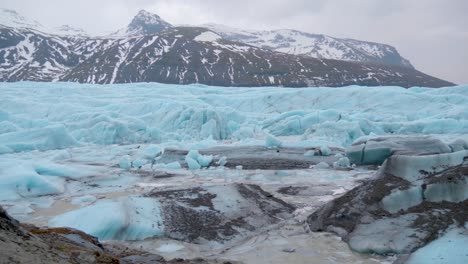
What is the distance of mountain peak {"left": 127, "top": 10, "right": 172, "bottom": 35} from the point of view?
16562cm

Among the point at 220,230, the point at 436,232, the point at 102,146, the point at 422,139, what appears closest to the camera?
the point at 436,232

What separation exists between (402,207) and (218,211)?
3148 millimetres

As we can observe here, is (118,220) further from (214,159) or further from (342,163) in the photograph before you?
(342,163)

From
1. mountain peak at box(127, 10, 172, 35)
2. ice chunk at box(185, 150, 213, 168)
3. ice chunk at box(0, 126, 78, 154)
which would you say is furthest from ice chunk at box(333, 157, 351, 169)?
mountain peak at box(127, 10, 172, 35)

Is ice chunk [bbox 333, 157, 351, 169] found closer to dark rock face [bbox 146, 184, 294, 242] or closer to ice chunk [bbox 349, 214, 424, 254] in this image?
dark rock face [bbox 146, 184, 294, 242]

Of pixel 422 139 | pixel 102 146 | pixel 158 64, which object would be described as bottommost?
pixel 102 146

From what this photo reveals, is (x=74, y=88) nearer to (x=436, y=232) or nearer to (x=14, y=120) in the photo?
(x=14, y=120)

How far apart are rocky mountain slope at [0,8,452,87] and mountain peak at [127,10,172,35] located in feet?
194

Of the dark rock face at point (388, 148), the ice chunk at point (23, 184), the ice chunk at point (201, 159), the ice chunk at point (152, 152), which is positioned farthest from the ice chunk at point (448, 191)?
the ice chunk at point (152, 152)

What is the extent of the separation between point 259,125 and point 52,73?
7642cm

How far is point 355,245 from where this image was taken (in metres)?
6.64

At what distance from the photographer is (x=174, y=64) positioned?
85625mm

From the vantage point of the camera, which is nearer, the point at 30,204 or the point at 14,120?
the point at 30,204

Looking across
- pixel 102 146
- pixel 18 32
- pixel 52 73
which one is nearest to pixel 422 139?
pixel 102 146
